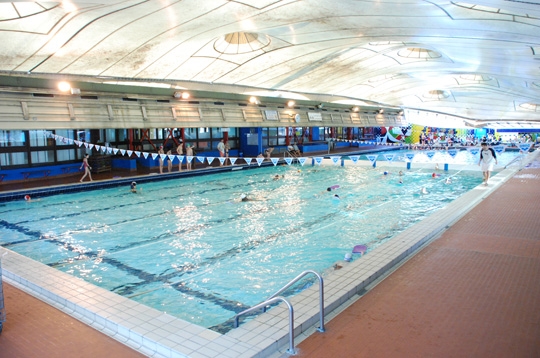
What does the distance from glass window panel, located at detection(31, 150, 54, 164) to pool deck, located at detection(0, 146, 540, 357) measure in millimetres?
11712

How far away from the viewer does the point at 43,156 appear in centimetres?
1714

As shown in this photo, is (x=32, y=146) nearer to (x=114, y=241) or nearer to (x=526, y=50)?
(x=114, y=241)

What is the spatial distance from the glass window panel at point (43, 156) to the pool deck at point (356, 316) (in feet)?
38.4

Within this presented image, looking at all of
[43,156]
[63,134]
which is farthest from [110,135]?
[43,156]

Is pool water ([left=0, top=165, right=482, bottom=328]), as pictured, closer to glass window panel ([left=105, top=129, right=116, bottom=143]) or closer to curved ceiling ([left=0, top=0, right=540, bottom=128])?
curved ceiling ([left=0, top=0, right=540, bottom=128])

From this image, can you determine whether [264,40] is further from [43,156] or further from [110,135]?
[43,156]

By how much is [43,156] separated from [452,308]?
56.0ft

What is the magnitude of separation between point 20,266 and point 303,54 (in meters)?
13.0

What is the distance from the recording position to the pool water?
6566 mm

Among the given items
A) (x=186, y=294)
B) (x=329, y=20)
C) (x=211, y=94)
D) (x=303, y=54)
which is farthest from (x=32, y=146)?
(x=186, y=294)

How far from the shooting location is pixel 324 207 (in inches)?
482

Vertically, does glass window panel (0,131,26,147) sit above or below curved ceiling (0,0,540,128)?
below

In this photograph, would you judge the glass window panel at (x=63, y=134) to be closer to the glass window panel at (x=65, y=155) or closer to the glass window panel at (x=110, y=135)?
the glass window panel at (x=65, y=155)

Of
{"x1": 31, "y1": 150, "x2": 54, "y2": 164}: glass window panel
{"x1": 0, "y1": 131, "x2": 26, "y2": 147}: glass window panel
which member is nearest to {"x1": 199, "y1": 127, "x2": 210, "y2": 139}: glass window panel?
{"x1": 31, "y1": 150, "x2": 54, "y2": 164}: glass window panel
